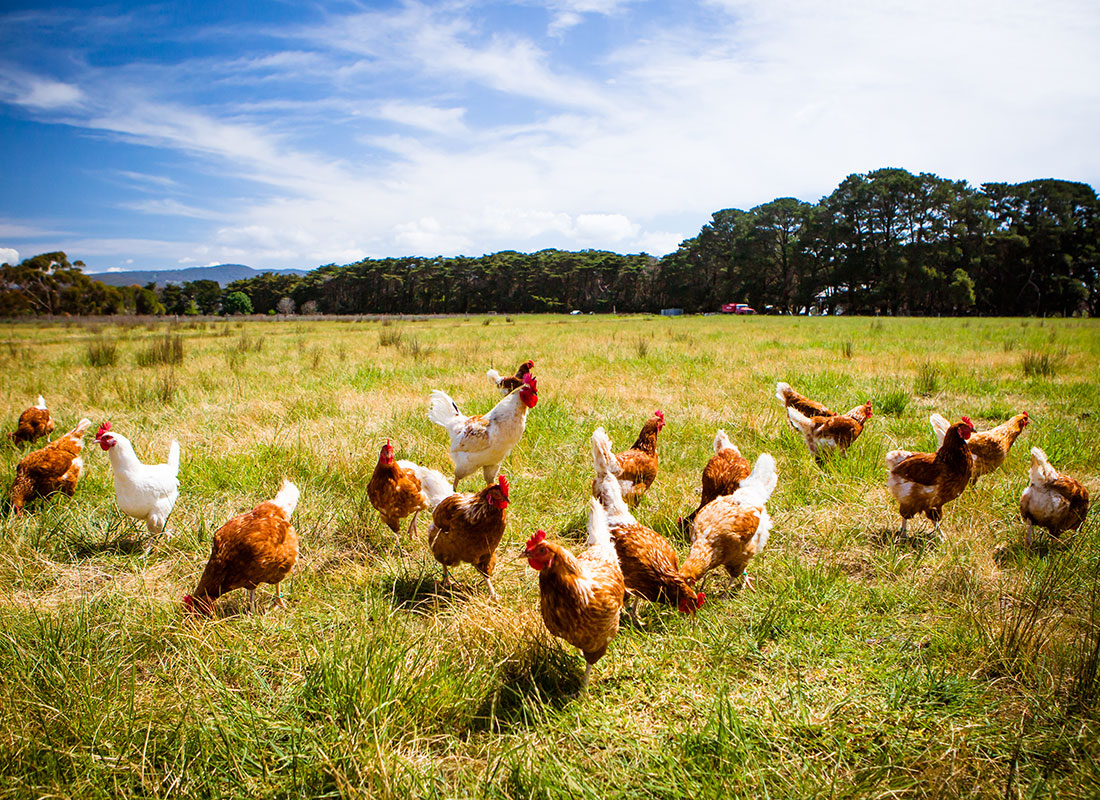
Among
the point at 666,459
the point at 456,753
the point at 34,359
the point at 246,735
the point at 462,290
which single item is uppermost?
the point at 462,290

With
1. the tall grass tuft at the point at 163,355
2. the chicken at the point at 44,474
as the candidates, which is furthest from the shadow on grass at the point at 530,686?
the tall grass tuft at the point at 163,355

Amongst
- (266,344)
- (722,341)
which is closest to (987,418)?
(722,341)

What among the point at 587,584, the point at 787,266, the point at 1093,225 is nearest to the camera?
the point at 587,584

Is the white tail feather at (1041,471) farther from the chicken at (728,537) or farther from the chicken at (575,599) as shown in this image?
the chicken at (575,599)

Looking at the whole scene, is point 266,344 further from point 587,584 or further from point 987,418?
point 987,418

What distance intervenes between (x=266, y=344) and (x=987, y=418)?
18.7m

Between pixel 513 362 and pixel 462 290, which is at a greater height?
pixel 462 290

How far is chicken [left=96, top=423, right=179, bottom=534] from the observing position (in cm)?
340

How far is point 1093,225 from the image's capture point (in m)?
41.4

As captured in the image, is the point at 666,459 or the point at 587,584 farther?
the point at 666,459

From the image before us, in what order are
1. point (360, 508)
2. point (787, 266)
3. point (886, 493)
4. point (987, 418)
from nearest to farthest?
1. point (360, 508)
2. point (886, 493)
3. point (987, 418)
4. point (787, 266)

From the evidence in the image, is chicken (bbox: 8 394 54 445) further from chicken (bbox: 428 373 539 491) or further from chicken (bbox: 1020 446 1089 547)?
chicken (bbox: 1020 446 1089 547)

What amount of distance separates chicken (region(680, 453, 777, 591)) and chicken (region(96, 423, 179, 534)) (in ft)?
12.1

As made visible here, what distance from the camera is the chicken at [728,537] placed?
2903 millimetres
